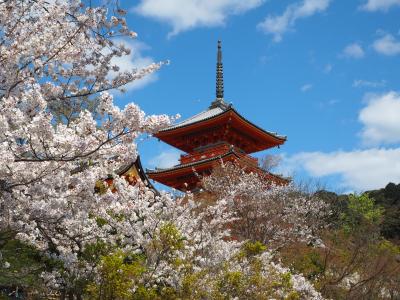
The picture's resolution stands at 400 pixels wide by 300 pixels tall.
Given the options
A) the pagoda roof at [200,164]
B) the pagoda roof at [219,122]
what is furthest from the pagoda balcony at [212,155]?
the pagoda roof at [219,122]

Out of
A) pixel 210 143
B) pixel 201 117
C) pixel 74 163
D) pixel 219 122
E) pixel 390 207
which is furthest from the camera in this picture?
pixel 390 207

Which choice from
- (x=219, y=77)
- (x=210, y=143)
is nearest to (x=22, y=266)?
(x=210, y=143)

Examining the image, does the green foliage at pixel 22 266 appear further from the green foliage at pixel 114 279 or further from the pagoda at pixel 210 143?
the pagoda at pixel 210 143

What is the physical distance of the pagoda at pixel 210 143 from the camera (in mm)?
26297

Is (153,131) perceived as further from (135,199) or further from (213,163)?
(213,163)

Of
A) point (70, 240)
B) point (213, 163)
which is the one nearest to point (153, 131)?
point (70, 240)

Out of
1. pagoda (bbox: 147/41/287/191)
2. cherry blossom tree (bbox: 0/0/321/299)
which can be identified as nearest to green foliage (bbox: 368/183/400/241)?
pagoda (bbox: 147/41/287/191)

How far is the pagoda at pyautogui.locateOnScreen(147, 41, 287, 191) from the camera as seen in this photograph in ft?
86.3

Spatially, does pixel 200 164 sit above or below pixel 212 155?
below

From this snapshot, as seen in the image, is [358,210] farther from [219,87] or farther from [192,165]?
[192,165]

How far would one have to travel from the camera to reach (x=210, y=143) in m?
28.5

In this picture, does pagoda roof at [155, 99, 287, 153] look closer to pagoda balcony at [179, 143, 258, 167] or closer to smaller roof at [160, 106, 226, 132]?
smaller roof at [160, 106, 226, 132]

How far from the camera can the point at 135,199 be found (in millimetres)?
8461

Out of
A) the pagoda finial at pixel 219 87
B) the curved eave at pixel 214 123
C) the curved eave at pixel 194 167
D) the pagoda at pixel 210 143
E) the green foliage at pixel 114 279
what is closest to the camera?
the green foliage at pixel 114 279
